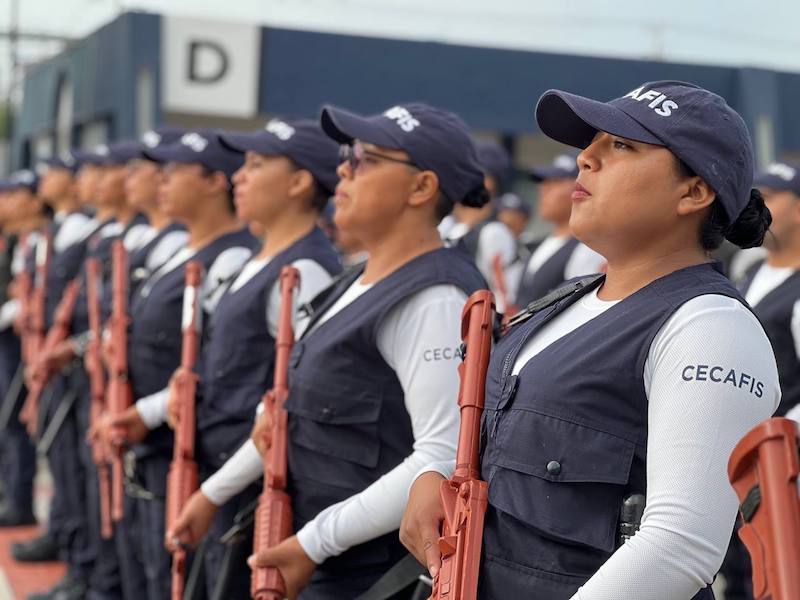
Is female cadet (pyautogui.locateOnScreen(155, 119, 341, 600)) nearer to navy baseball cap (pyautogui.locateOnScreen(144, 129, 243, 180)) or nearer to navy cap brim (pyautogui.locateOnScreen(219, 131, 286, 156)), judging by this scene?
navy cap brim (pyautogui.locateOnScreen(219, 131, 286, 156))

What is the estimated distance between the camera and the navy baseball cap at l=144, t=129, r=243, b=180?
197 inches

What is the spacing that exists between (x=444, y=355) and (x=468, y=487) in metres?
0.69

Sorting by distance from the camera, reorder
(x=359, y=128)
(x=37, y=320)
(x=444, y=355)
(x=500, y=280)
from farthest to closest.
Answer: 1. (x=500, y=280)
2. (x=37, y=320)
3. (x=359, y=128)
4. (x=444, y=355)

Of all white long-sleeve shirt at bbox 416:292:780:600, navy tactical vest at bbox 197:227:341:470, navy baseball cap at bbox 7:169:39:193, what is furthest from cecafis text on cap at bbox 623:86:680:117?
navy baseball cap at bbox 7:169:39:193

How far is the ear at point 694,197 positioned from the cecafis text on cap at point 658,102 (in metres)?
0.12

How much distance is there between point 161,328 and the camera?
4.77 m

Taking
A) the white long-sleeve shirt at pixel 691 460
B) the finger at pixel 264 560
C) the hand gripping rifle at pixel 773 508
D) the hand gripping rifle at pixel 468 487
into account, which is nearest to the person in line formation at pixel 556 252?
the finger at pixel 264 560

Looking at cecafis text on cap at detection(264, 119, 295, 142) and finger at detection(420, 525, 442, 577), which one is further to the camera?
cecafis text on cap at detection(264, 119, 295, 142)

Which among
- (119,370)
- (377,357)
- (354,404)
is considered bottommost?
(119,370)

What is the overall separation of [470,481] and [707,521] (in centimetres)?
49

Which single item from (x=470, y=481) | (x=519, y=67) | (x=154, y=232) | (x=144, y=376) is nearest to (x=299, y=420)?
(x=470, y=481)

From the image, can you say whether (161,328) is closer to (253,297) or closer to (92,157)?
(253,297)

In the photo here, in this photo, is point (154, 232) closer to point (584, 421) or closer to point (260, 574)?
point (260, 574)

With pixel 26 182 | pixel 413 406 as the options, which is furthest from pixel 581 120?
pixel 26 182
